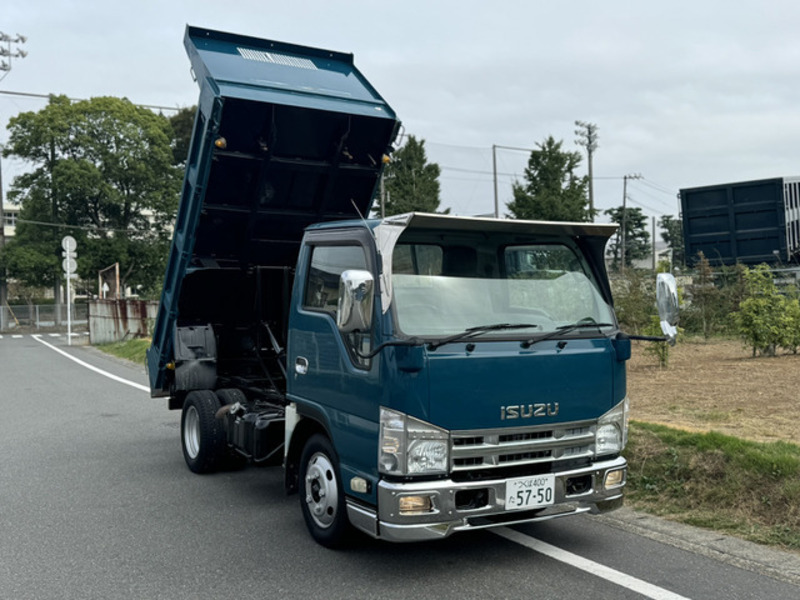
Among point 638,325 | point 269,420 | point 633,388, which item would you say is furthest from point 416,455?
point 638,325

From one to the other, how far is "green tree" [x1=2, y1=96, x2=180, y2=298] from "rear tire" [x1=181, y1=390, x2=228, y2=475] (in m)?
40.0

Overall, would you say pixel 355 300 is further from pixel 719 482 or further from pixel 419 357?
pixel 719 482

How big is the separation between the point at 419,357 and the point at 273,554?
178 cm

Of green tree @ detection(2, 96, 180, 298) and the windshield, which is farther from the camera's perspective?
green tree @ detection(2, 96, 180, 298)

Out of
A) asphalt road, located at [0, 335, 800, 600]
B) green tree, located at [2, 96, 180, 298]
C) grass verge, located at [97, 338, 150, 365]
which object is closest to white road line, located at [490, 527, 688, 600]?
asphalt road, located at [0, 335, 800, 600]

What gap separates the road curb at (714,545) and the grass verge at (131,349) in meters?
15.4

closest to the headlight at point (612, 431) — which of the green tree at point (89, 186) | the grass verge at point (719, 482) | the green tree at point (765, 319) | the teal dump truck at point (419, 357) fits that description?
the teal dump truck at point (419, 357)

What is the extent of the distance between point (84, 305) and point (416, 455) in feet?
167

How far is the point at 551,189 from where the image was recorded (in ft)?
106

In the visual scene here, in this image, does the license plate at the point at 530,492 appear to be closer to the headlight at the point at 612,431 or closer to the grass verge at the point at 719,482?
the headlight at the point at 612,431

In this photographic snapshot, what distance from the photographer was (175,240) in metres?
7.18

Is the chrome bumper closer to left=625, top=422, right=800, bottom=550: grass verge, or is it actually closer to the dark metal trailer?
left=625, top=422, right=800, bottom=550: grass verge

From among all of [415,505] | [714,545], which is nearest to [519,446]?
[415,505]

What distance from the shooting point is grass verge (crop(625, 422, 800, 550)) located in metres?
5.04
